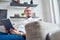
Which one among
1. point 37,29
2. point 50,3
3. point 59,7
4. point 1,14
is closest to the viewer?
point 37,29

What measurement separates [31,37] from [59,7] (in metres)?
1.32

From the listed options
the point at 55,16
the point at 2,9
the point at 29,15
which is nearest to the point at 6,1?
the point at 2,9

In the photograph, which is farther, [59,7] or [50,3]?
[50,3]

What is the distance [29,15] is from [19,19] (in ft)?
3.26

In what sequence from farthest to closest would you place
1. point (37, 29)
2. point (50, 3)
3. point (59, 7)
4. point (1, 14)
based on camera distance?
point (1, 14), point (50, 3), point (59, 7), point (37, 29)

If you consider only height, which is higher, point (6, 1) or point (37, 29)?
point (6, 1)

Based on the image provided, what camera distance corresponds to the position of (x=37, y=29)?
4.42ft

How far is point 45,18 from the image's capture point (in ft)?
9.15

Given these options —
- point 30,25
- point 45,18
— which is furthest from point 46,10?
point 30,25

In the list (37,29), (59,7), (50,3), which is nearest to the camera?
(37,29)

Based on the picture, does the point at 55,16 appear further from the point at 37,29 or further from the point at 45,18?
the point at 37,29

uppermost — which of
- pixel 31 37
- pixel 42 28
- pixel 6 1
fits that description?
pixel 6 1

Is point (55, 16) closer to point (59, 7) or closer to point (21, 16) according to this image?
point (59, 7)

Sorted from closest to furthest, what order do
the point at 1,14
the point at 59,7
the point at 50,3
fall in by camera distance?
the point at 59,7
the point at 50,3
the point at 1,14
